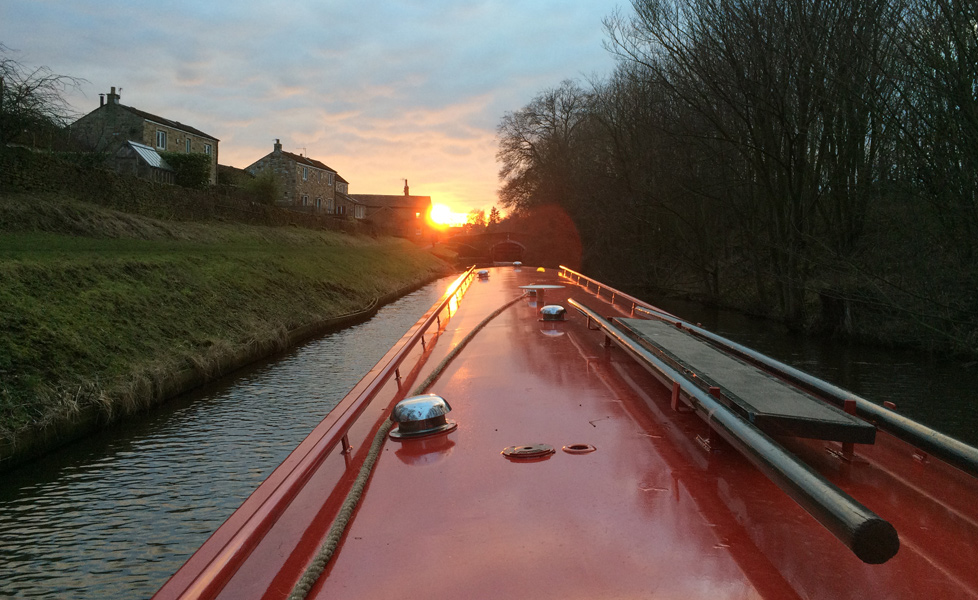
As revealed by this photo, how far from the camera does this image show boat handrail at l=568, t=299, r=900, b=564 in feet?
4.72

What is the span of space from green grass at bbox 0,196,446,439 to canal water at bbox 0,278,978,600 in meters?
0.62

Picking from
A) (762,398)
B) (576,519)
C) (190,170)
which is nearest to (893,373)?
(762,398)

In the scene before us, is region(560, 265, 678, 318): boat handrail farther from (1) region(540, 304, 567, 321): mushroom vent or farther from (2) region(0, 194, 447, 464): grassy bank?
(2) region(0, 194, 447, 464): grassy bank

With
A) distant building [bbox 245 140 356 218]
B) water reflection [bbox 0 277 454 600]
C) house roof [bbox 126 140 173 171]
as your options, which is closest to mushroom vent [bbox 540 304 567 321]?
water reflection [bbox 0 277 454 600]

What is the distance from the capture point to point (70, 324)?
838cm

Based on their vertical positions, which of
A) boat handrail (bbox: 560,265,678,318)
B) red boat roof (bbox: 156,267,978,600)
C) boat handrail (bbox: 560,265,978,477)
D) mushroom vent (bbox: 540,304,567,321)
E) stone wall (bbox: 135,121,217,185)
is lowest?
red boat roof (bbox: 156,267,978,600)

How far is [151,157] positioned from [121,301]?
23386 millimetres

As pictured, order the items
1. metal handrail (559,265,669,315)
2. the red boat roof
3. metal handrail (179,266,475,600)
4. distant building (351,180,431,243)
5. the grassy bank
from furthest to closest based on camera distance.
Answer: distant building (351,180,431,243)
metal handrail (559,265,669,315)
the grassy bank
the red boat roof
metal handrail (179,266,475,600)

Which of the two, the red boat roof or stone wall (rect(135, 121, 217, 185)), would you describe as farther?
stone wall (rect(135, 121, 217, 185))

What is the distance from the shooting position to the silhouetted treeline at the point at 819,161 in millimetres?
8258

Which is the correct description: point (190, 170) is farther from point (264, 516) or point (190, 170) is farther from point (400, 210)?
point (400, 210)

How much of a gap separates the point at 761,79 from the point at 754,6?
58.3 inches

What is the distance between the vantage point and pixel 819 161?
14.1m

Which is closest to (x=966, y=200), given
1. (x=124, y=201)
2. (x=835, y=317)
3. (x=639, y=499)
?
(x=835, y=317)
